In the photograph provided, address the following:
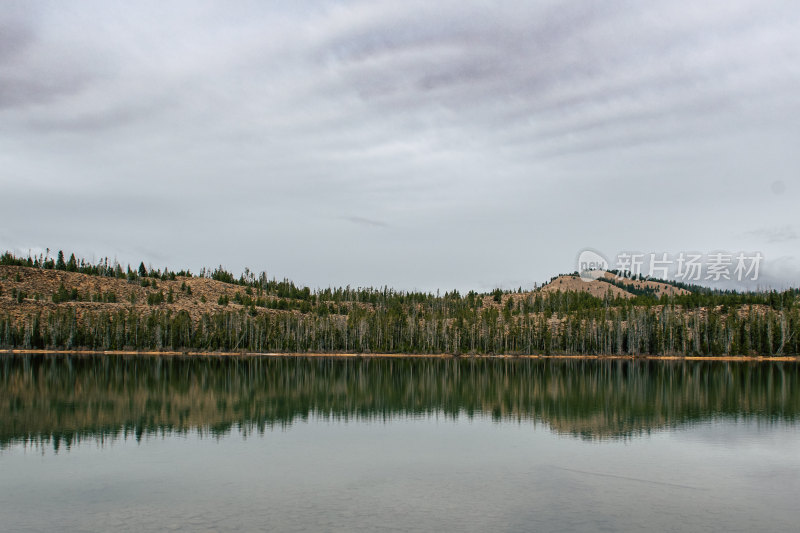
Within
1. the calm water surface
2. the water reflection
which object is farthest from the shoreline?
the calm water surface

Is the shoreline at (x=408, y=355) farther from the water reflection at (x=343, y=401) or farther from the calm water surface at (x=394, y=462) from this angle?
the calm water surface at (x=394, y=462)

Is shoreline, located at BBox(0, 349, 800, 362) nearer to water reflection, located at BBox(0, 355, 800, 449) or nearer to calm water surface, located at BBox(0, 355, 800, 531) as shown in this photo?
water reflection, located at BBox(0, 355, 800, 449)

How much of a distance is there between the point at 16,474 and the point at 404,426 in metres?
25.8

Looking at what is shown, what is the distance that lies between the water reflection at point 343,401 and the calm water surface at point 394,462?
0.38 meters

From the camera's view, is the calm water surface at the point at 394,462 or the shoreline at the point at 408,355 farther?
the shoreline at the point at 408,355

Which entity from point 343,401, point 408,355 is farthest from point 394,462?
point 408,355

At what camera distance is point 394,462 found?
34531 millimetres

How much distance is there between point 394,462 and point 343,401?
2938 cm

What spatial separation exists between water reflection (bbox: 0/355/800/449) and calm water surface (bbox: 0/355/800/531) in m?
0.38

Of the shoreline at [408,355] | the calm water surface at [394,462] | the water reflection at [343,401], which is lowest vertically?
the shoreline at [408,355]

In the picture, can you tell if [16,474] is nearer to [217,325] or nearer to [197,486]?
[197,486]

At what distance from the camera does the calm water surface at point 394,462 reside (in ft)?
79.3

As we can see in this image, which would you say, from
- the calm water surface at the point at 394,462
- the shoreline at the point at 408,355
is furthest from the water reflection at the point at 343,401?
the shoreline at the point at 408,355

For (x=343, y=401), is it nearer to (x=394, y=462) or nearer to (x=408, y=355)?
(x=394, y=462)
